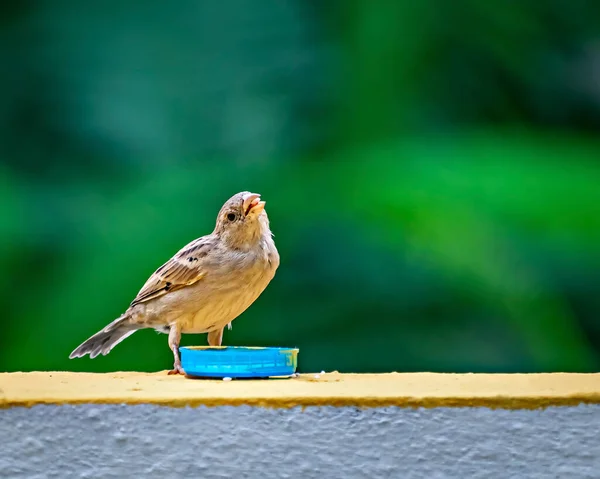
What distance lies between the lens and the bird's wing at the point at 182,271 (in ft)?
10.8

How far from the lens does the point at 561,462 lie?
1.98m

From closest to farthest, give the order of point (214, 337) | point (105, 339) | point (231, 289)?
point (231, 289) < point (214, 337) < point (105, 339)

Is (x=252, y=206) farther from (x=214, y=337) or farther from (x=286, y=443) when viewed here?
(x=286, y=443)

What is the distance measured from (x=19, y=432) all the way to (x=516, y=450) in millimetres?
918

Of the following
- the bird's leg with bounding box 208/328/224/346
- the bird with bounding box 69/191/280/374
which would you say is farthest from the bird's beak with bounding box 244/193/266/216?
the bird's leg with bounding box 208/328/224/346

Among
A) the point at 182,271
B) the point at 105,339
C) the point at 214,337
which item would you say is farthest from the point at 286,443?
the point at 105,339

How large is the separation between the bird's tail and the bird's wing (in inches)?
7.6

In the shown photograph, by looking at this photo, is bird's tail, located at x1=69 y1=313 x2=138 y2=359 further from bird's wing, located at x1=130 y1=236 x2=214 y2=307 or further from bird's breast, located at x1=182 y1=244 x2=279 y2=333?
bird's breast, located at x1=182 y1=244 x2=279 y2=333

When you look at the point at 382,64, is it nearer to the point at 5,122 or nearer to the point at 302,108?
the point at 302,108

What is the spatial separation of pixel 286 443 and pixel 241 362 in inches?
24.2

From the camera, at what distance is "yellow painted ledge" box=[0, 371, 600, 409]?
6.46ft

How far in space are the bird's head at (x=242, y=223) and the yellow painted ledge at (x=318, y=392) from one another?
89cm

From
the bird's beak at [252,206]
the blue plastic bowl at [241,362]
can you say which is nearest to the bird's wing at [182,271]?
the bird's beak at [252,206]

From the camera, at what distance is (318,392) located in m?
2.06
